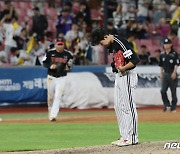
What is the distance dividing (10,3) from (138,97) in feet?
19.8

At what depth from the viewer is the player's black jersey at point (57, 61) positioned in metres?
17.1

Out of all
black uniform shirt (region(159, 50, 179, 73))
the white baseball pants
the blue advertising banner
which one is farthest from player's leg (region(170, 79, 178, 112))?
the blue advertising banner

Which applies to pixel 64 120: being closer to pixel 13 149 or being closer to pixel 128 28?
pixel 13 149

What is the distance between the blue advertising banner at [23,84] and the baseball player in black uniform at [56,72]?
5.00 metres

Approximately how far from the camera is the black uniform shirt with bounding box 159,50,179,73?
20.0m

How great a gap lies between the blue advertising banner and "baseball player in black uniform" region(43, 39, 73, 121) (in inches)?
197

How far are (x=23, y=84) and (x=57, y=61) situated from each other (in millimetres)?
5464

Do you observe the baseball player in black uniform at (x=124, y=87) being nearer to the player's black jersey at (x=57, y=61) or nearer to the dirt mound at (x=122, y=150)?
the dirt mound at (x=122, y=150)

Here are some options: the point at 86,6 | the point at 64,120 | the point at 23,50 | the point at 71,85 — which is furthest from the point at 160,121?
the point at 86,6

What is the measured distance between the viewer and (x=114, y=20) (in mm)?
25703

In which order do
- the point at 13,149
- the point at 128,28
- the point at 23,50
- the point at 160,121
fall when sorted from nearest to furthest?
the point at 13,149 < the point at 160,121 < the point at 23,50 < the point at 128,28

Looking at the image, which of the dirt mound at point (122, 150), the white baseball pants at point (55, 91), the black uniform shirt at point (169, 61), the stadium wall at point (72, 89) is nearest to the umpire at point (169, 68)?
the black uniform shirt at point (169, 61)

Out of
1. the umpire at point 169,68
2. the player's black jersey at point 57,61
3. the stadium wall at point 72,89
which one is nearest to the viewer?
the player's black jersey at point 57,61

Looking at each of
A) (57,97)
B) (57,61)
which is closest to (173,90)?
(57,61)
